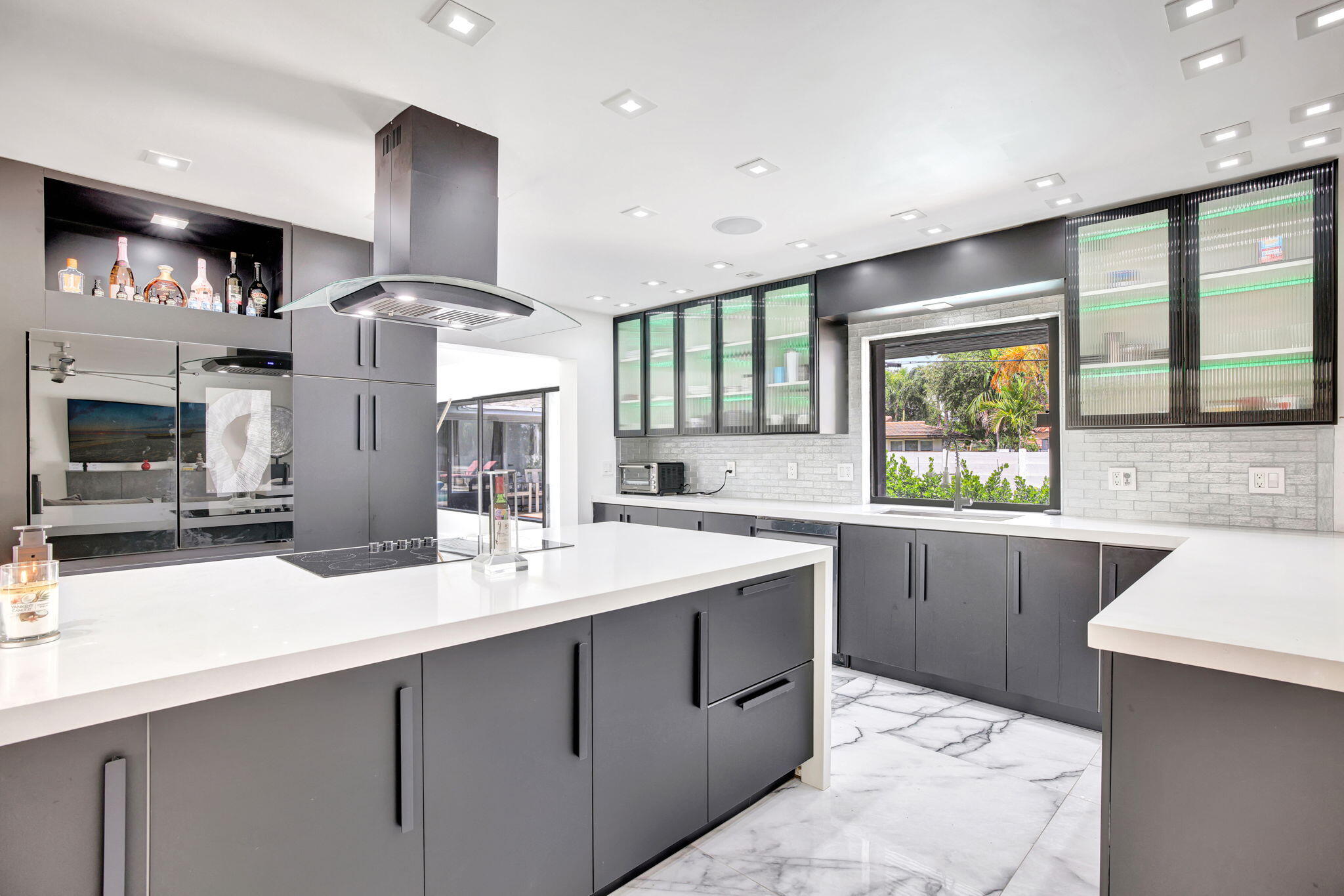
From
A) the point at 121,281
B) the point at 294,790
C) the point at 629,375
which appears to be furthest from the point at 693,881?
the point at 629,375

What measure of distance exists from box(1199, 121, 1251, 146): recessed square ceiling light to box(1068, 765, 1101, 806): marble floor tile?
7.86ft

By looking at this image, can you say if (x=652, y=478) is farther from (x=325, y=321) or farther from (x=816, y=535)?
(x=325, y=321)

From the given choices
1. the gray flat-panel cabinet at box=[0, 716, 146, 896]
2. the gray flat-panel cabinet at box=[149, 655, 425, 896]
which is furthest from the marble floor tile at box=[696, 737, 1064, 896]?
the gray flat-panel cabinet at box=[0, 716, 146, 896]

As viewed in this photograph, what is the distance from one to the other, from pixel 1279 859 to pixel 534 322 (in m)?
2.67

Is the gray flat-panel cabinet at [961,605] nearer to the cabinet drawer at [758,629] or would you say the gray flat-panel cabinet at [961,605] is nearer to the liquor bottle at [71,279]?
the cabinet drawer at [758,629]

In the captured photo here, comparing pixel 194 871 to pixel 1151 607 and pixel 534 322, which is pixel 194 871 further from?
pixel 534 322

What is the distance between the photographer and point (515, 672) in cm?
151

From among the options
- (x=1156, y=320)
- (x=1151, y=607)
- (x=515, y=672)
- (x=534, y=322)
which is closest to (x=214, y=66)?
(x=534, y=322)

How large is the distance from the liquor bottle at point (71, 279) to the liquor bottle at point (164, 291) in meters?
0.26

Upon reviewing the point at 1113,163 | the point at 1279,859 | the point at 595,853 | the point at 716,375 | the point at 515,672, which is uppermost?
the point at 1113,163

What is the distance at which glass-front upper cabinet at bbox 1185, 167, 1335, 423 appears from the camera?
258 cm

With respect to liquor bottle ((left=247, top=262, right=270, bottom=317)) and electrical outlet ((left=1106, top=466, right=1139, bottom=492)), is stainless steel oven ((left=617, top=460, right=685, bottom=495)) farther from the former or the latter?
electrical outlet ((left=1106, top=466, right=1139, bottom=492))

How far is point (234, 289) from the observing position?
129 inches

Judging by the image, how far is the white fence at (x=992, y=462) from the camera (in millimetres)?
3703
